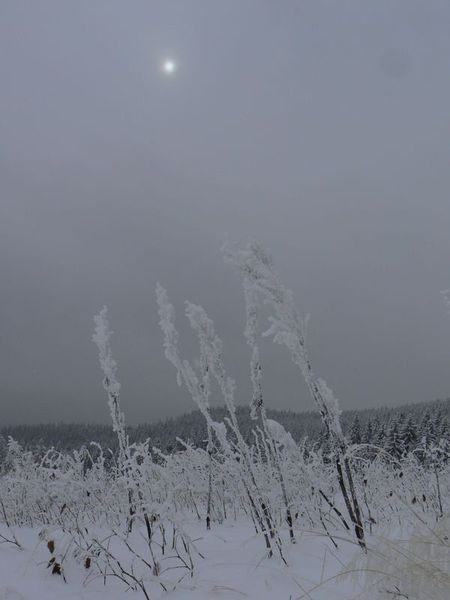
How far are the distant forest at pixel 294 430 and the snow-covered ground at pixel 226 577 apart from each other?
82 cm

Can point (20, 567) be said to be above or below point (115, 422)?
below

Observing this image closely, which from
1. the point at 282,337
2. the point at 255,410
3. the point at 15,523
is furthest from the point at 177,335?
the point at 15,523

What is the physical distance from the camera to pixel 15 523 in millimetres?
5371

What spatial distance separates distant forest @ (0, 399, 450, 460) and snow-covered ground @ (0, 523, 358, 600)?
32.2 inches

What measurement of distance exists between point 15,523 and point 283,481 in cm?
391

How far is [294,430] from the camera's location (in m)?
83.5

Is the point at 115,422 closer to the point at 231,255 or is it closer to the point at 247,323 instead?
the point at 247,323

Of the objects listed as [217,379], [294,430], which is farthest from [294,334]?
[294,430]

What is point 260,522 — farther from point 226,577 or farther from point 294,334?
point 294,334

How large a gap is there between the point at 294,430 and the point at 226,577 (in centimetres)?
8507

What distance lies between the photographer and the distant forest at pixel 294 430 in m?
26.8

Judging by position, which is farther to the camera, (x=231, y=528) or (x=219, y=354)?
(x=231, y=528)

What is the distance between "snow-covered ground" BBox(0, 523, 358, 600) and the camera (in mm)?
2148

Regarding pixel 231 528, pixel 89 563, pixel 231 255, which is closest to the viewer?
pixel 231 255
